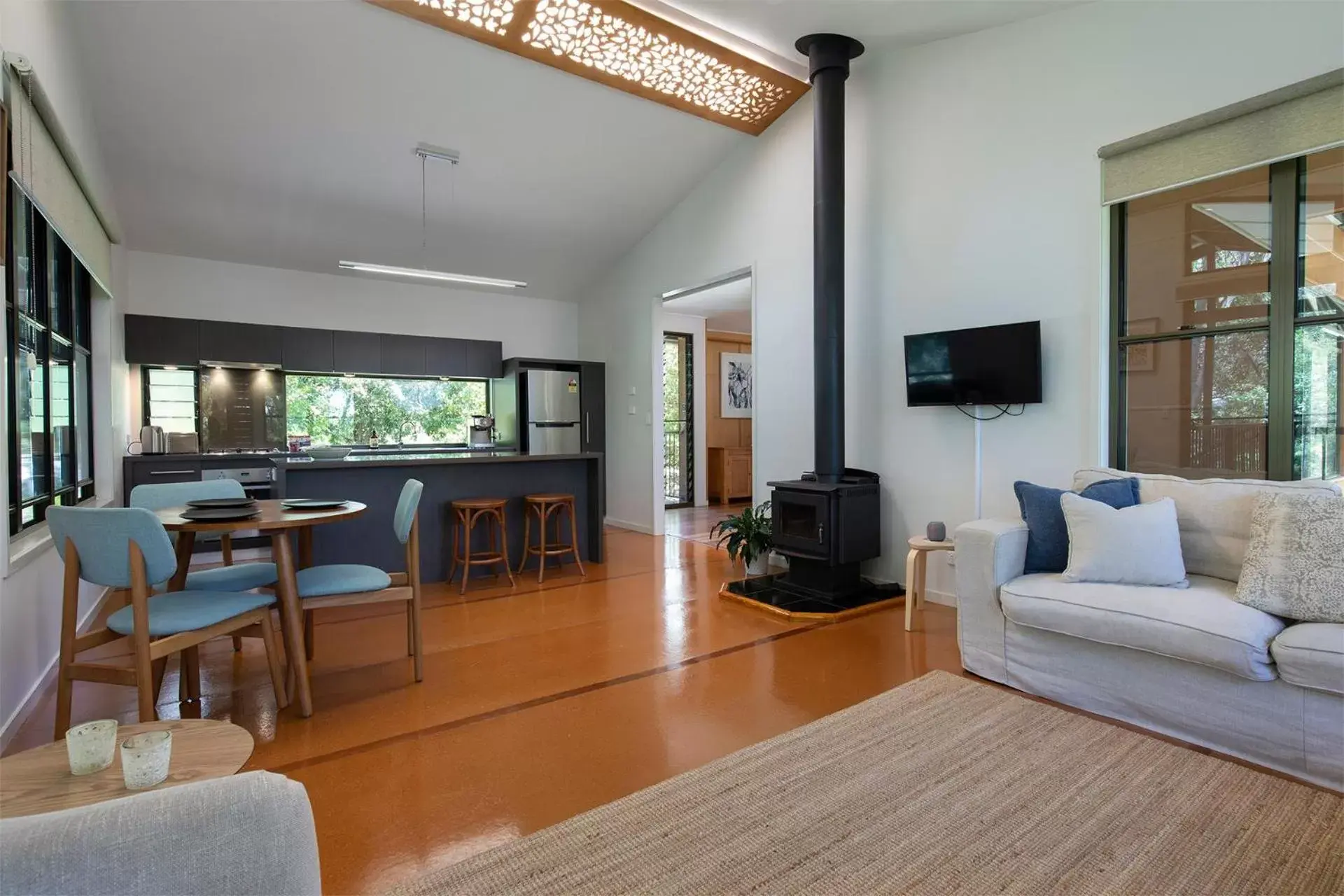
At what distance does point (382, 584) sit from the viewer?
288cm

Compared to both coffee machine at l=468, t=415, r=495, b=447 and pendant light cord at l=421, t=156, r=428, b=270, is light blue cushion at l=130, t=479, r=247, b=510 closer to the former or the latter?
pendant light cord at l=421, t=156, r=428, b=270

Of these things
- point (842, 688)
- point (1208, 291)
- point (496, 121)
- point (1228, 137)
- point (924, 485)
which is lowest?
point (842, 688)

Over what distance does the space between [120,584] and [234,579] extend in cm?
78

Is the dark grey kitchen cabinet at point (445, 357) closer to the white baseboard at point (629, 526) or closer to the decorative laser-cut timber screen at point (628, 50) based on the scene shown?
the white baseboard at point (629, 526)

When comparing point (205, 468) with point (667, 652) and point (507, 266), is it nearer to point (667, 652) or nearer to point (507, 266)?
point (507, 266)

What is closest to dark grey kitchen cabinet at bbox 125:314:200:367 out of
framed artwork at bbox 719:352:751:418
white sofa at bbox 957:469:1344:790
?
framed artwork at bbox 719:352:751:418

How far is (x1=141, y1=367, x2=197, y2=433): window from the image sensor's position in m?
5.85

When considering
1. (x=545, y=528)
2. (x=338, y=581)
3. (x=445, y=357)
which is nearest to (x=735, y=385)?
(x=445, y=357)

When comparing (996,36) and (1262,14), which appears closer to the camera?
(1262,14)

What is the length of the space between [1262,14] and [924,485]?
8.91ft

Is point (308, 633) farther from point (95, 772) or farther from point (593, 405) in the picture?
point (593, 405)

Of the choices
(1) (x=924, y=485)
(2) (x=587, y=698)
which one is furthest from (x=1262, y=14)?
(2) (x=587, y=698)

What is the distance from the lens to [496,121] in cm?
477

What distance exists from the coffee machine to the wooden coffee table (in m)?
5.99
